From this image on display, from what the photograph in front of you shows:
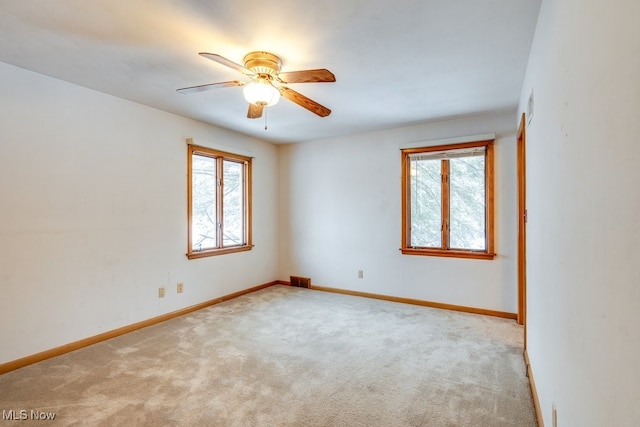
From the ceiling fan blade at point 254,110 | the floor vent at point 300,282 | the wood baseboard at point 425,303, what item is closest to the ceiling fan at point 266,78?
the ceiling fan blade at point 254,110

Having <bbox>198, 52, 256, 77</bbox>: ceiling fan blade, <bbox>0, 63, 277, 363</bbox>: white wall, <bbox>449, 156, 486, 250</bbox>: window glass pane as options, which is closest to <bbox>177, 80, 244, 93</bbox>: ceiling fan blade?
<bbox>198, 52, 256, 77</bbox>: ceiling fan blade

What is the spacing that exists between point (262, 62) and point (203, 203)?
2436 mm

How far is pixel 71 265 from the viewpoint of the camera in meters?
2.91

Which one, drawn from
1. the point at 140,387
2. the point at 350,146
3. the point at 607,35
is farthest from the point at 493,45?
the point at 140,387

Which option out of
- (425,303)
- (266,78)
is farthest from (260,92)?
(425,303)

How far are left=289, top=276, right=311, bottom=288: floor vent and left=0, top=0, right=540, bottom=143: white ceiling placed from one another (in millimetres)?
2928

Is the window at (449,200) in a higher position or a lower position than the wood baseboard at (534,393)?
higher

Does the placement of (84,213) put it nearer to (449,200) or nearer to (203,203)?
(203,203)

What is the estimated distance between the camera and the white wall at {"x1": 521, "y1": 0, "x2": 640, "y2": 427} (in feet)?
2.25

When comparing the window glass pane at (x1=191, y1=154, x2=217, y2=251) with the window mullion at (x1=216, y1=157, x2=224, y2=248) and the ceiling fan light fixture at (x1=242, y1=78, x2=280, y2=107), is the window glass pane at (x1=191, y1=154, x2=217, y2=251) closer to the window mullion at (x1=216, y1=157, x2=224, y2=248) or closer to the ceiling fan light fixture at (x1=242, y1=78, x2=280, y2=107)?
the window mullion at (x1=216, y1=157, x2=224, y2=248)

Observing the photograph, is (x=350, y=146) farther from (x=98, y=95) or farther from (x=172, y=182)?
(x=98, y=95)

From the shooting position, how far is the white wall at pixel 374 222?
3.76 metres

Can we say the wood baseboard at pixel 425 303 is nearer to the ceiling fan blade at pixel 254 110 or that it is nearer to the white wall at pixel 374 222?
the white wall at pixel 374 222

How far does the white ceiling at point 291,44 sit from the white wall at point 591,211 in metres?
0.57
